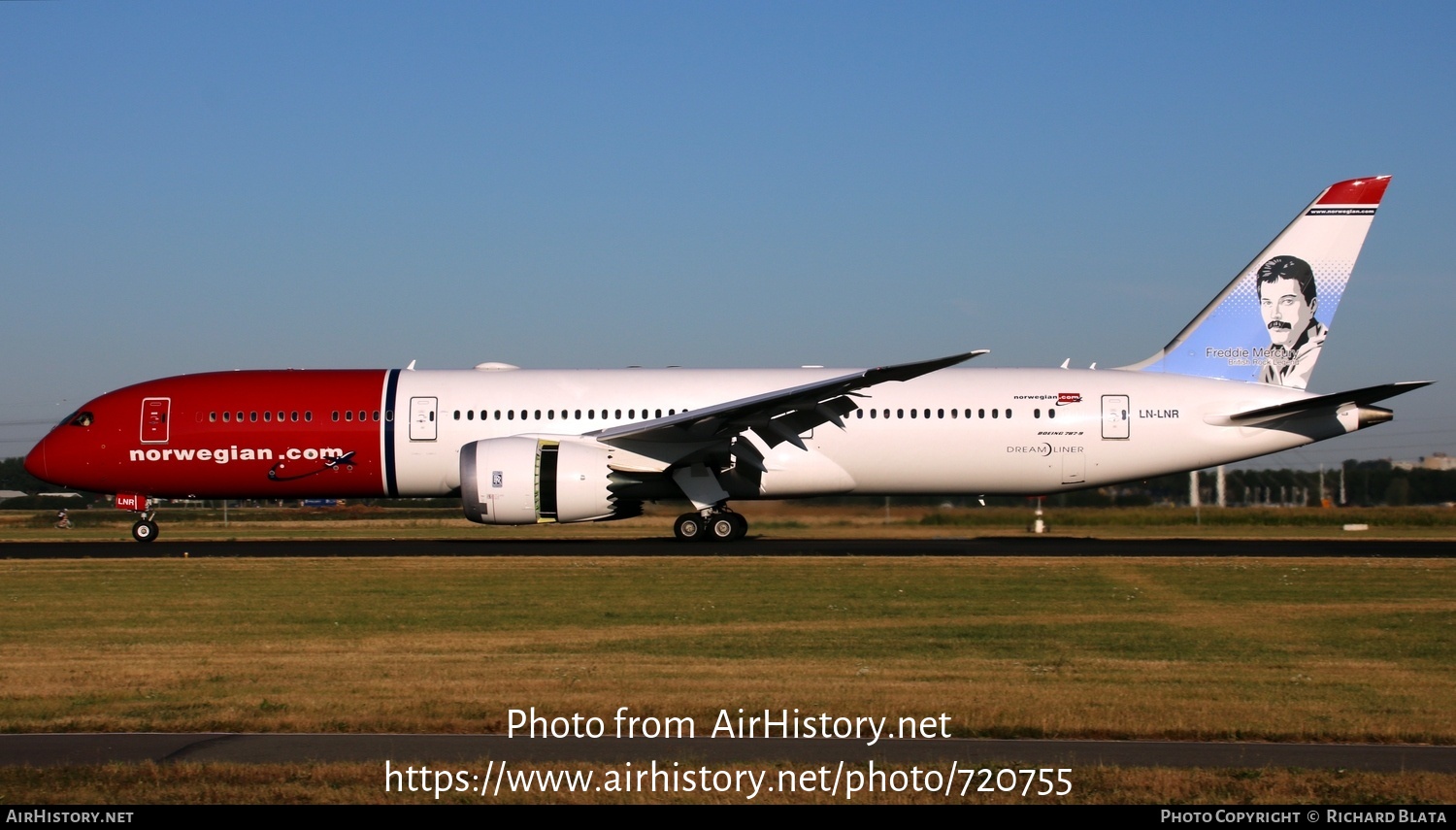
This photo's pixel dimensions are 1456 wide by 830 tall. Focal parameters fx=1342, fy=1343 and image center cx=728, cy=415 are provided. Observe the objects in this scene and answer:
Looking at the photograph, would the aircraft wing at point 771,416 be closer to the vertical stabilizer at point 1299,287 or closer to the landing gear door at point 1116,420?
the landing gear door at point 1116,420

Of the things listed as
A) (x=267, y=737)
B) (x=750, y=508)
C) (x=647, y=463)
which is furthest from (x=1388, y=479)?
(x=267, y=737)

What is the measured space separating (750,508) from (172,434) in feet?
41.3

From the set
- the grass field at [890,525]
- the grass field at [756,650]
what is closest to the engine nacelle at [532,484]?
the grass field at [890,525]

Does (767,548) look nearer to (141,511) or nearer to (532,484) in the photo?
(532,484)

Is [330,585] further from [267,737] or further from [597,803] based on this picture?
[597,803]

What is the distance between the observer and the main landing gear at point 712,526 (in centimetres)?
2444

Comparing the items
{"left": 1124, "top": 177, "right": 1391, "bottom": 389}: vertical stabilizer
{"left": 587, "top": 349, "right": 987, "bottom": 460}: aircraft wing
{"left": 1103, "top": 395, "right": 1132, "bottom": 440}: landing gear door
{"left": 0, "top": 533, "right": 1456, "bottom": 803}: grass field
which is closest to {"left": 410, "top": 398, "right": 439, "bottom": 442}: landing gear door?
{"left": 587, "top": 349, "right": 987, "bottom": 460}: aircraft wing

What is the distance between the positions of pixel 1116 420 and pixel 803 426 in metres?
5.98

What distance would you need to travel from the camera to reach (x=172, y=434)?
2517 centimetres

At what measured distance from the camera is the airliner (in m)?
24.8

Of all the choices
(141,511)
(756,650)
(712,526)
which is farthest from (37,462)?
(756,650)

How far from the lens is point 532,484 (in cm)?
2241

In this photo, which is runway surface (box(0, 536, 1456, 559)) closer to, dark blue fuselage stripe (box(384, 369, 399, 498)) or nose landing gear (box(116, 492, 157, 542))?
nose landing gear (box(116, 492, 157, 542))

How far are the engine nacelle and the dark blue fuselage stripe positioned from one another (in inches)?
105
